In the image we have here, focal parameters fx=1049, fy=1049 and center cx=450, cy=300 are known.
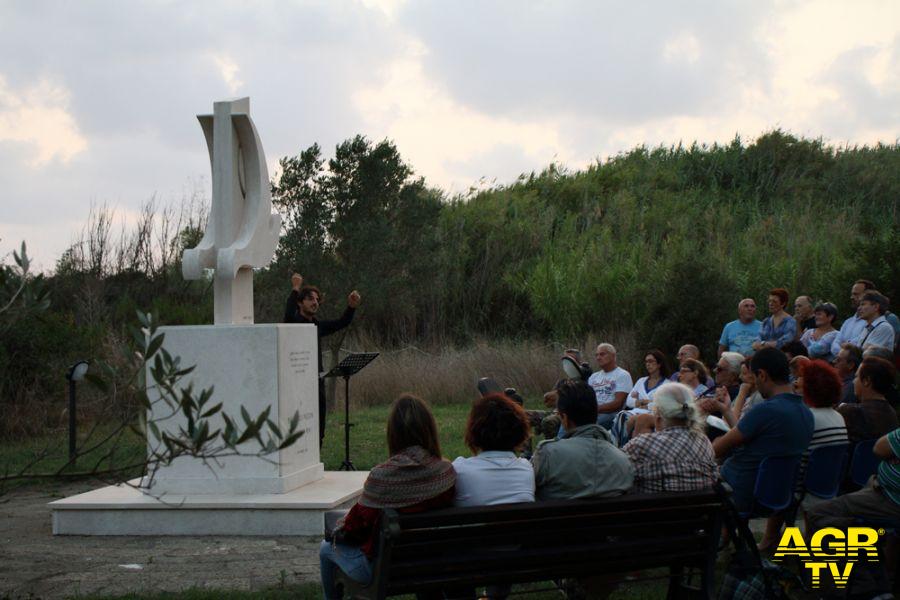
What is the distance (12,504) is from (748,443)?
715 centimetres

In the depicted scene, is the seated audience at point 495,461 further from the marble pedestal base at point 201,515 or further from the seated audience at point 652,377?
the seated audience at point 652,377

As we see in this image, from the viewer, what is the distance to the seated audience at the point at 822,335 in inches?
403

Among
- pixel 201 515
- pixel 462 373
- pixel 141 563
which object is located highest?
pixel 462 373

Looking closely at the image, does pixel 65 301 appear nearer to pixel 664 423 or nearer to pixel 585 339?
pixel 585 339

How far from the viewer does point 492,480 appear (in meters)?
5.00

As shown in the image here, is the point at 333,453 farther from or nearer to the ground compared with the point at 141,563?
farther from the ground

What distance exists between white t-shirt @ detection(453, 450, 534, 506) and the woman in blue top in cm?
635

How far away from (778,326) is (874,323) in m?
1.51

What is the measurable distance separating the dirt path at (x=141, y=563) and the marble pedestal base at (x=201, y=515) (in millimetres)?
123

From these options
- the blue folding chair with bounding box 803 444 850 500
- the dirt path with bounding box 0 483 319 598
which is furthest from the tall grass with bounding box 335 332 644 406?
the blue folding chair with bounding box 803 444 850 500

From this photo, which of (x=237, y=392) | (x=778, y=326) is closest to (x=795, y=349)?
(x=778, y=326)

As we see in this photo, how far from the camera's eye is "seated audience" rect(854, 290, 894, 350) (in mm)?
9406

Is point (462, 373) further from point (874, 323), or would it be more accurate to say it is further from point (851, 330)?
point (874, 323)

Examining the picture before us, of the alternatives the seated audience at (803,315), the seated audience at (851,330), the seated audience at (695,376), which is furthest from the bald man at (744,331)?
the seated audience at (695,376)
